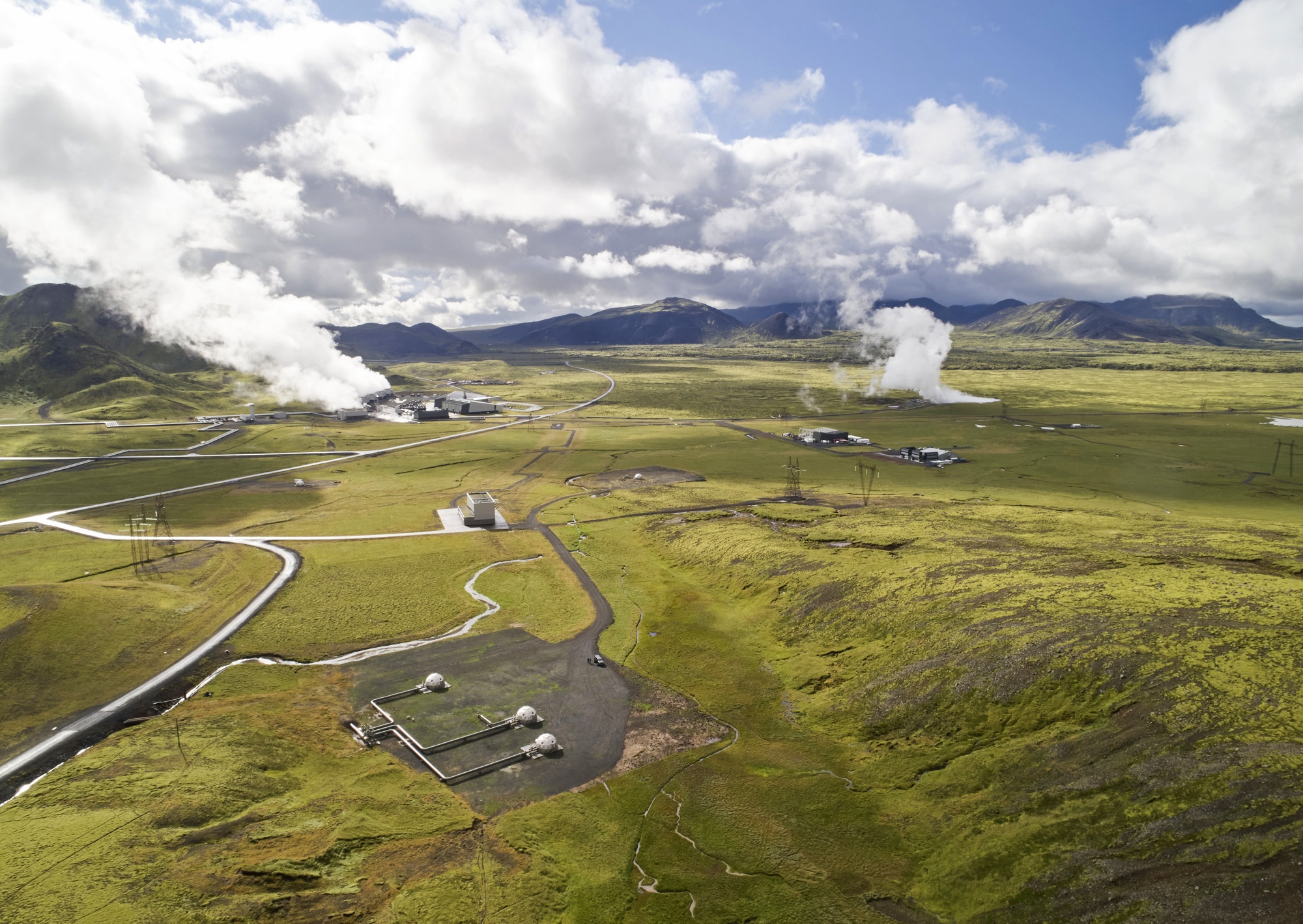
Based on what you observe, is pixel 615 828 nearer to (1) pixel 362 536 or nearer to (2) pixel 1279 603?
(2) pixel 1279 603

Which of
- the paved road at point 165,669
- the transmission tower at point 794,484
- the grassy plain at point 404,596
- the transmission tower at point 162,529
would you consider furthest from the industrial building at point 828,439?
the transmission tower at point 162,529

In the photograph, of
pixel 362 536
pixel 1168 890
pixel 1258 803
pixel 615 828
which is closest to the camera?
pixel 1168 890

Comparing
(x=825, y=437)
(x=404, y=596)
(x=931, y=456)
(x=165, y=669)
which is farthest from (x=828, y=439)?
(x=165, y=669)

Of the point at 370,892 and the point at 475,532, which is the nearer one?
the point at 370,892

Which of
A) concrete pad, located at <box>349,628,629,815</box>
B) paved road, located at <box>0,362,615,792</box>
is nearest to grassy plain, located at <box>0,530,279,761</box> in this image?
paved road, located at <box>0,362,615,792</box>

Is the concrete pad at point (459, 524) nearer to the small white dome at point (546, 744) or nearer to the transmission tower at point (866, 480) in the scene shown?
the small white dome at point (546, 744)

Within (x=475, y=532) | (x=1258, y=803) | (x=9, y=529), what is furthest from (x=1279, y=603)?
(x=9, y=529)
